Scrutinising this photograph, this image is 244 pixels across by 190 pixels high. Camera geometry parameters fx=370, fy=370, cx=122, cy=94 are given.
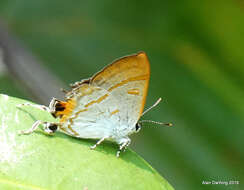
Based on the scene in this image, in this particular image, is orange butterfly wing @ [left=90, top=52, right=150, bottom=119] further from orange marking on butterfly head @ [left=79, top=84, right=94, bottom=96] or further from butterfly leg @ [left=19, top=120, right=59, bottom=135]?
butterfly leg @ [left=19, top=120, right=59, bottom=135]

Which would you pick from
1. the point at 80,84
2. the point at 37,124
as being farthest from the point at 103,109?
the point at 37,124

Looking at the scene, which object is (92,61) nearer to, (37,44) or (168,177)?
(37,44)

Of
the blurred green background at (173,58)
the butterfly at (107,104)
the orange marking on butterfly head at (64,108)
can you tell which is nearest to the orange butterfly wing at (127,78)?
the butterfly at (107,104)

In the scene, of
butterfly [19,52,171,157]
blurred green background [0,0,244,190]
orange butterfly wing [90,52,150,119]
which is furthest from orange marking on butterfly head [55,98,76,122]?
blurred green background [0,0,244,190]

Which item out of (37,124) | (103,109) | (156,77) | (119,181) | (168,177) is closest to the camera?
(119,181)

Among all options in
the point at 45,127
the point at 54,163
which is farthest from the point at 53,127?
the point at 54,163

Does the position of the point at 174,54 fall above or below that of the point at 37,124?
below

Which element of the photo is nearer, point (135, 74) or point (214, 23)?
point (135, 74)
